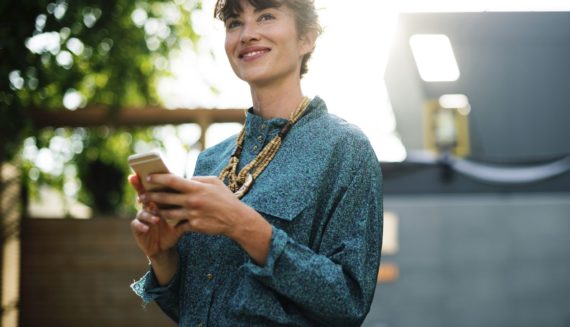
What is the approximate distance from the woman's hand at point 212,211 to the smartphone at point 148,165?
1 cm

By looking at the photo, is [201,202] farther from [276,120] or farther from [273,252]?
[276,120]

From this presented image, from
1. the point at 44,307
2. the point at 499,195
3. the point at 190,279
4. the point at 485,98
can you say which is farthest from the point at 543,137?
the point at 190,279

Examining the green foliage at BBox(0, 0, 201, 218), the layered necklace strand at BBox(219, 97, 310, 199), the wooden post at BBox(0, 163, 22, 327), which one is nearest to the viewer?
the layered necklace strand at BBox(219, 97, 310, 199)

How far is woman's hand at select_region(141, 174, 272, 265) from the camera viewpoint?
3.51 ft

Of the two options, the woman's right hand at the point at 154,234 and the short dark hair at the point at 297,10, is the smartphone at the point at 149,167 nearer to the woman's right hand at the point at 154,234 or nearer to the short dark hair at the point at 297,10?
the woman's right hand at the point at 154,234

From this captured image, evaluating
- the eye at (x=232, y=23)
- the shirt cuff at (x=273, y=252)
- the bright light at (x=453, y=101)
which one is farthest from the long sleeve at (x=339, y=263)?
the bright light at (x=453, y=101)

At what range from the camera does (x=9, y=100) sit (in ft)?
14.9

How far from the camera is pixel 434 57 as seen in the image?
20.3ft

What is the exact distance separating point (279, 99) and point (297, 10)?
17 cm

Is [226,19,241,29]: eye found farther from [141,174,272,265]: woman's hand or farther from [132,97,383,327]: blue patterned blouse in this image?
[141,174,272,265]: woman's hand

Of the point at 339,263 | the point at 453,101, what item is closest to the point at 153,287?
the point at 339,263

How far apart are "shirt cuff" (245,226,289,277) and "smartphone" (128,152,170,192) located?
0.18m

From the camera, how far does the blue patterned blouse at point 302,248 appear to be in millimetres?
1134

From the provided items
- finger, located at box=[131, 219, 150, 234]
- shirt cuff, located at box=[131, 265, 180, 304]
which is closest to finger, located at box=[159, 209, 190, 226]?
finger, located at box=[131, 219, 150, 234]
